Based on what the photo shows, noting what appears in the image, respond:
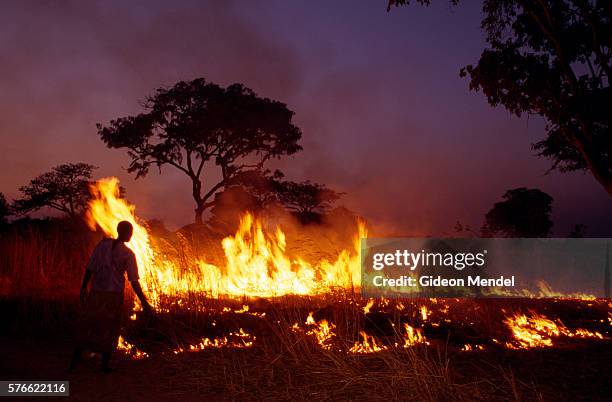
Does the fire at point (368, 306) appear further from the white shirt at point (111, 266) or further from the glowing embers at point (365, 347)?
the white shirt at point (111, 266)

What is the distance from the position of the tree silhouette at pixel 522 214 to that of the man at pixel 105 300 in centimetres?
2297

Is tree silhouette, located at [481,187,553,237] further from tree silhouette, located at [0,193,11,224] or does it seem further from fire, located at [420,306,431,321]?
tree silhouette, located at [0,193,11,224]

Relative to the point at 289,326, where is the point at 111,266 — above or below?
above

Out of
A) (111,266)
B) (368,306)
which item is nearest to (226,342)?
(111,266)

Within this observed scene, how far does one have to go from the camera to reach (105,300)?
21.2ft

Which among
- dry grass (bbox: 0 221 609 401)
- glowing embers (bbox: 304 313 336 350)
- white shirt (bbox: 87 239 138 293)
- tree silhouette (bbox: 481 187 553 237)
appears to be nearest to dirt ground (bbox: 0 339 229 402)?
dry grass (bbox: 0 221 609 401)

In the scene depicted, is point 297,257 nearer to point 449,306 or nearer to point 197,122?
point 449,306

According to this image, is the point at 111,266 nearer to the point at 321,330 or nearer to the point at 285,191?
the point at 321,330

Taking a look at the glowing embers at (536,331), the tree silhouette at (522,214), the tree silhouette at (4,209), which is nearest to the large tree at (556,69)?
the glowing embers at (536,331)

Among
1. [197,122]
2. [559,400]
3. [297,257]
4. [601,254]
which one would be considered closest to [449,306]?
[297,257]

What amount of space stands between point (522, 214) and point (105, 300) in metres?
25.4

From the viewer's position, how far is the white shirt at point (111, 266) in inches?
256

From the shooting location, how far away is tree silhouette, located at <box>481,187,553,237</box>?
88.8ft

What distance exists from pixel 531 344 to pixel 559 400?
4.42 meters
